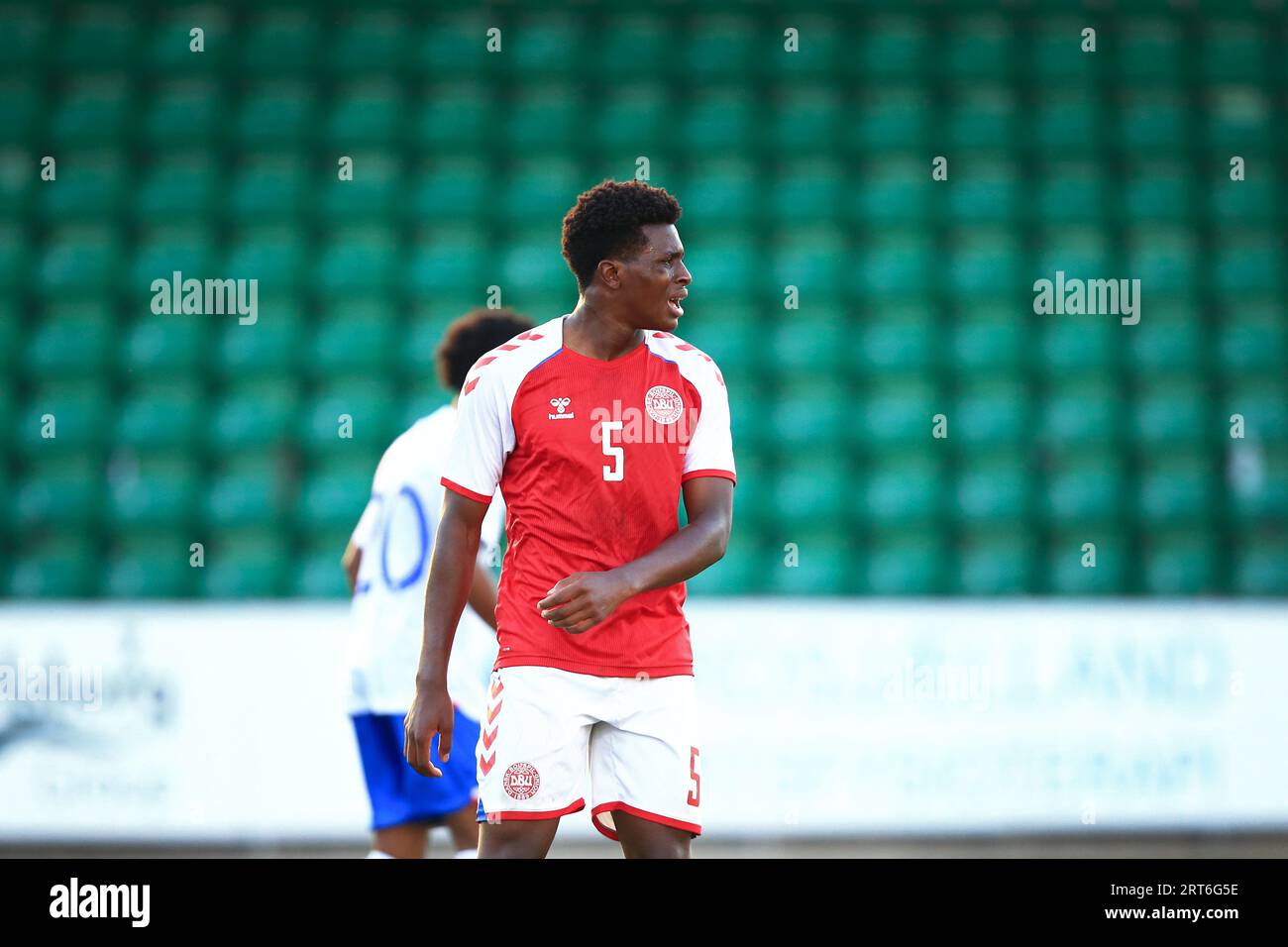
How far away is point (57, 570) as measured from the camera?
784 cm

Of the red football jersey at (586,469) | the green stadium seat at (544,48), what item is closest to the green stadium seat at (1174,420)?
the green stadium seat at (544,48)

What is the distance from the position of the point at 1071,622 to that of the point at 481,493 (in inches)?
168

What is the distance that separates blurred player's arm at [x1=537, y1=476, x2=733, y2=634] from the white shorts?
18cm

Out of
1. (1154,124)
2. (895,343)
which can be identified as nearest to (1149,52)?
(1154,124)

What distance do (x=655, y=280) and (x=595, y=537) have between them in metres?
0.54

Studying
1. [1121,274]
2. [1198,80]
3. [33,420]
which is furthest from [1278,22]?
[33,420]

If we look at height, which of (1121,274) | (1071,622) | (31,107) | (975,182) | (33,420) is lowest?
(1071,622)

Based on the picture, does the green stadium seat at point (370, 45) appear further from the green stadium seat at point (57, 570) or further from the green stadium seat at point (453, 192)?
the green stadium seat at point (57, 570)

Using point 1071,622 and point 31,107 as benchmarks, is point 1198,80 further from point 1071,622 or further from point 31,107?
point 31,107

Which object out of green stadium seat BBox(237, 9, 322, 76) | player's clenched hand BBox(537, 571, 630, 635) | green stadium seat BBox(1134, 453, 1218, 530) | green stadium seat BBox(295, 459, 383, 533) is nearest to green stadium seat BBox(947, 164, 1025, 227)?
green stadium seat BBox(1134, 453, 1218, 530)

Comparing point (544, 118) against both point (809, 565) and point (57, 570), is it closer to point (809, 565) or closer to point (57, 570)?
point (809, 565)

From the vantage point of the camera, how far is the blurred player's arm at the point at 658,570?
8.53 feet

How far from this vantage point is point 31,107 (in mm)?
8555

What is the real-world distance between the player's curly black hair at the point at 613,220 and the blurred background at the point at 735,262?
499 centimetres
